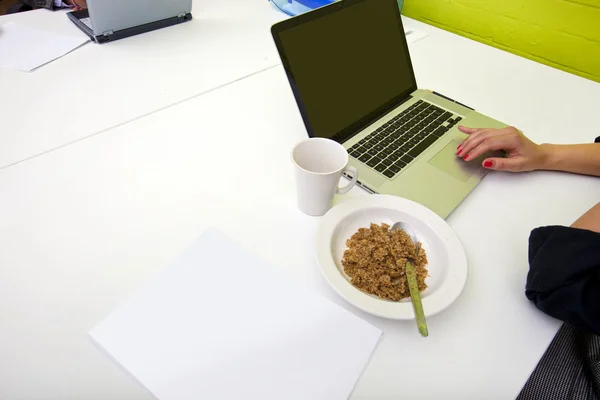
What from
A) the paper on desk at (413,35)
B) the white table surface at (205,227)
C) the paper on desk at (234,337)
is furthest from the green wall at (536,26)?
the paper on desk at (234,337)

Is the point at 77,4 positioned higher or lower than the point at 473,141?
higher

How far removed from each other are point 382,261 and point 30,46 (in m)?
1.09

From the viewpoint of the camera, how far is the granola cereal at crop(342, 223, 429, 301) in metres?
0.50

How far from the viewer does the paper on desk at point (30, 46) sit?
3.01 feet

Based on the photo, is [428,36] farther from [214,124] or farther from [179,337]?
[179,337]

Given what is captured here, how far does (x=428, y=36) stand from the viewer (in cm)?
129

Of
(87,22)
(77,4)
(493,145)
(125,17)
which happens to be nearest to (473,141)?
(493,145)

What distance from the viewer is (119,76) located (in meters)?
0.92

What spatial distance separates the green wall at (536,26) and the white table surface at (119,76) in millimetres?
684

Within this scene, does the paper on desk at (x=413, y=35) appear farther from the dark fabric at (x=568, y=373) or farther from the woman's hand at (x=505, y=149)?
the dark fabric at (x=568, y=373)

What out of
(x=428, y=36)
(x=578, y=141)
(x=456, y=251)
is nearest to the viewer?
(x=456, y=251)

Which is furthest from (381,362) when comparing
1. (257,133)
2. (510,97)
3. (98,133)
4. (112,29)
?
(112,29)

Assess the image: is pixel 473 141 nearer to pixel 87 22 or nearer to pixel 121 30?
pixel 121 30

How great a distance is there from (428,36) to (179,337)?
1.29m
